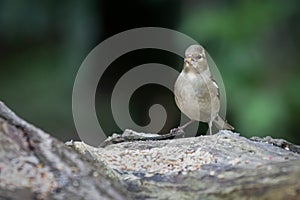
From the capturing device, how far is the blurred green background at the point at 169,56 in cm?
432

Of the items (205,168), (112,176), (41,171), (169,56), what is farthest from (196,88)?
(169,56)

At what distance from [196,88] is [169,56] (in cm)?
208

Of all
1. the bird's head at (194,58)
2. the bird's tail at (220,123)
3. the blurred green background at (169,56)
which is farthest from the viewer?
the blurred green background at (169,56)

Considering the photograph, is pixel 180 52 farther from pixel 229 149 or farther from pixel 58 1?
pixel 229 149

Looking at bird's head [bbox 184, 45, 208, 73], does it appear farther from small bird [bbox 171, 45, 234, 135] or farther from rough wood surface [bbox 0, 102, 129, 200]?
rough wood surface [bbox 0, 102, 129, 200]

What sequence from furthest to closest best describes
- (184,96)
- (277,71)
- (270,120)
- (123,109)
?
(123,109)
(277,71)
(270,120)
(184,96)

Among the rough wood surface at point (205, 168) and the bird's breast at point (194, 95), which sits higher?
the bird's breast at point (194, 95)

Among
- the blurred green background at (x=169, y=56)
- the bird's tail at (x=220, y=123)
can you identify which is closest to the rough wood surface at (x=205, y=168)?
the bird's tail at (x=220, y=123)

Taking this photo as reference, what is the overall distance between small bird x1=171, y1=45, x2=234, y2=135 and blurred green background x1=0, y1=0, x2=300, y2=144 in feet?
3.28

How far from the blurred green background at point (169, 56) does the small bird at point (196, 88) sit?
3.28ft

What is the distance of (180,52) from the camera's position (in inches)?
191

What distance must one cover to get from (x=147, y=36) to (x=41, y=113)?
1.00 metres

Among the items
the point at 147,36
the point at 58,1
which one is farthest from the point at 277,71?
the point at 58,1

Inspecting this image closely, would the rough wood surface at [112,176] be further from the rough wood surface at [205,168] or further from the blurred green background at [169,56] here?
the blurred green background at [169,56]
